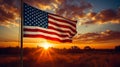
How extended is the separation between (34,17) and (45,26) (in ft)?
1.46

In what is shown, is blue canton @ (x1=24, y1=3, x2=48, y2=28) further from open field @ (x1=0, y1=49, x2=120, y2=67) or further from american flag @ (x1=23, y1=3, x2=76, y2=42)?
open field @ (x1=0, y1=49, x2=120, y2=67)

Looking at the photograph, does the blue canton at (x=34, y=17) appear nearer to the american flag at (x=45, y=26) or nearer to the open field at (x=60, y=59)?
the american flag at (x=45, y=26)

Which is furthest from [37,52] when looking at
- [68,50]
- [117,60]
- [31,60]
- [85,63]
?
[117,60]

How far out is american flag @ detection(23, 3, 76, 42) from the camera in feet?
30.9

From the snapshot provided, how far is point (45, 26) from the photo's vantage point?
9.51 m

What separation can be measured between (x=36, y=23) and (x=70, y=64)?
5161mm

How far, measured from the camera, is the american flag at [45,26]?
941cm

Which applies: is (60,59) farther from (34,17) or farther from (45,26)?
(34,17)

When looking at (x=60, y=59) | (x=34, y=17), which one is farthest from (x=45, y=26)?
(x=60, y=59)

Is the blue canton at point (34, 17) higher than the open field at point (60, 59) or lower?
higher

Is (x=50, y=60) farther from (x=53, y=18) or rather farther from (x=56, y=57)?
(x=53, y=18)

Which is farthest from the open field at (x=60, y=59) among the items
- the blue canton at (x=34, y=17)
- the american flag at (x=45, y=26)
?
the blue canton at (x=34, y=17)

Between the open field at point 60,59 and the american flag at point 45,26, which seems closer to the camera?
the american flag at point 45,26

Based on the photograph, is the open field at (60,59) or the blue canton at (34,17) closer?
the blue canton at (34,17)
